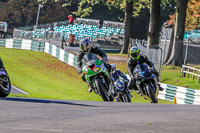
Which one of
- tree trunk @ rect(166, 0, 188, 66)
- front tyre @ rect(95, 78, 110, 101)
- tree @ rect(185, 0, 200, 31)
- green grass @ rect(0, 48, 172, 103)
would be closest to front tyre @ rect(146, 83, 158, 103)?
front tyre @ rect(95, 78, 110, 101)

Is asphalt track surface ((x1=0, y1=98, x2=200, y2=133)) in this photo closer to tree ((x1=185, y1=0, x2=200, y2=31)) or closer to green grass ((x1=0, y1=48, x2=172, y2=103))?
green grass ((x1=0, y1=48, x2=172, y2=103))

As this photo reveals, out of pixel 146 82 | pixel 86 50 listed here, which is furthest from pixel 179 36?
pixel 86 50

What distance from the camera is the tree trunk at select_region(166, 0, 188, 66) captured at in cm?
3328

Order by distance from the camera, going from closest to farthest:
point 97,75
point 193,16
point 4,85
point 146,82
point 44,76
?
point 4,85
point 97,75
point 146,82
point 44,76
point 193,16

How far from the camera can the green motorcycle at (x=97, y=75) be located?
1282 cm

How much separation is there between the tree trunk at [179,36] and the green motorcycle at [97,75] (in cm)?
2031

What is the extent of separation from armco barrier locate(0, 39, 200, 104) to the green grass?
47 cm

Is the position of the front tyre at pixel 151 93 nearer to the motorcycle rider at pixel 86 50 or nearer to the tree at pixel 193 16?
the motorcycle rider at pixel 86 50

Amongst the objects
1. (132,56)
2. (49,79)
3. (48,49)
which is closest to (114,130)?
(132,56)

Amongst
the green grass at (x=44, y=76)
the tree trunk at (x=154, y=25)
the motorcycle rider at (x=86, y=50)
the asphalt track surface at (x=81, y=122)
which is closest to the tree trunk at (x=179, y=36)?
the tree trunk at (x=154, y=25)

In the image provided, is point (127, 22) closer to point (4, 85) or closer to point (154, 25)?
point (154, 25)

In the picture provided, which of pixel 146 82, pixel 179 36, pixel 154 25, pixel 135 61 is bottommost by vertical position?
pixel 146 82

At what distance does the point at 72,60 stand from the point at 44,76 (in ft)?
16.8

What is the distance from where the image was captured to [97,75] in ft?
Result: 42.4
